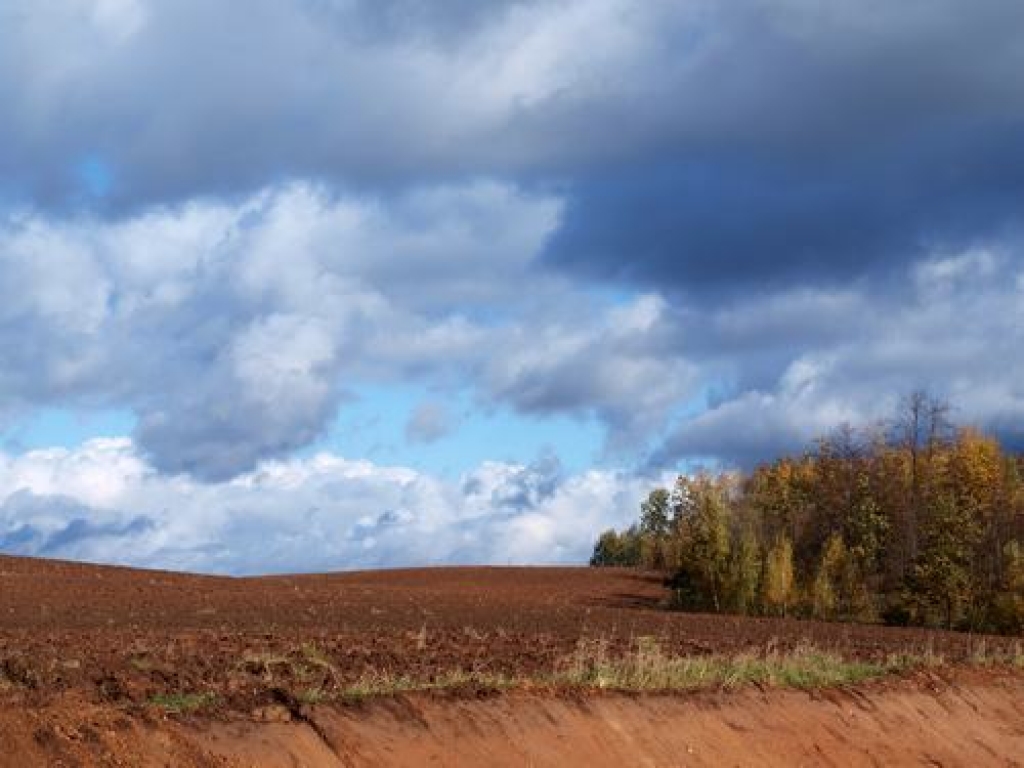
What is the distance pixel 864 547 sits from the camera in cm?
6744

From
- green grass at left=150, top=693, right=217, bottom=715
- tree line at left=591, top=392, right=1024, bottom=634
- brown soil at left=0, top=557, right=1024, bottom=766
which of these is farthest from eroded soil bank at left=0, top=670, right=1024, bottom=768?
tree line at left=591, top=392, right=1024, bottom=634

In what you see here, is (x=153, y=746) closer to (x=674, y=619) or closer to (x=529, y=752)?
(x=529, y=752)

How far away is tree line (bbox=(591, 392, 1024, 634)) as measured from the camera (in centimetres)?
5744

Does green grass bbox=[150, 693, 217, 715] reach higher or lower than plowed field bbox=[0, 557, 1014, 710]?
lower

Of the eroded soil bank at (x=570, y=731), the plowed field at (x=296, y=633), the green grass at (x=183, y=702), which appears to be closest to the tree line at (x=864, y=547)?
the plowed field at (x=296, y=633)

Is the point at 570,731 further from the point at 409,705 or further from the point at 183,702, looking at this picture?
the point at 183,702

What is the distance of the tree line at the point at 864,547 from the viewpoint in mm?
57438

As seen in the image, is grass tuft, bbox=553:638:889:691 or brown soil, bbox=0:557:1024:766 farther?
grass tuft, bbox=553:638:889:691

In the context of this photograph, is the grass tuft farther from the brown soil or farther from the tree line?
the tree line

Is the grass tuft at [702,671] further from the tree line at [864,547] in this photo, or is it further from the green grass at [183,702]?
the tree line at [864,547]

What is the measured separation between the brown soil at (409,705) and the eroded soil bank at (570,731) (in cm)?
3

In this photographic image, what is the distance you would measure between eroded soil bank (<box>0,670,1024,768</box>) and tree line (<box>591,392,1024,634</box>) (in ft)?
96.5

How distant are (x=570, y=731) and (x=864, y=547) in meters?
51.3

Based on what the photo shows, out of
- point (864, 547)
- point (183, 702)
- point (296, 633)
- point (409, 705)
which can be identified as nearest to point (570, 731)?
point (409, 705)
